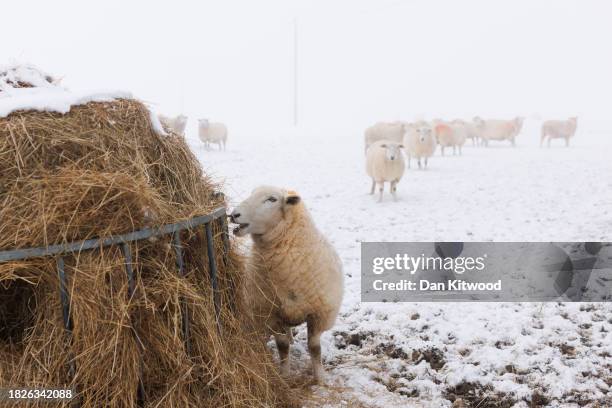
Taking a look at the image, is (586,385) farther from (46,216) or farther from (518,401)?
(46,216)

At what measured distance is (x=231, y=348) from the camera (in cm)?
366

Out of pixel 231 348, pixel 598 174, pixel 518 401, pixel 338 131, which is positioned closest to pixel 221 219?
pixel 231 348

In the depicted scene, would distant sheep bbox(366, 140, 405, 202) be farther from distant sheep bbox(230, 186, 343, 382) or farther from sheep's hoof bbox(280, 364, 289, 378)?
sheep's hoof bbox(280, 364, 289, 378)

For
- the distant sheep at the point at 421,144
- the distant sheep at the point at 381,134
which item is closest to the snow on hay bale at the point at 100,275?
the distant sheep at the point at 421,144

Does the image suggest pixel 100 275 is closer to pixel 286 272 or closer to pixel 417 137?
pixel 286 272

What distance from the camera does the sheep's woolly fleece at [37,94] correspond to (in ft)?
10.3

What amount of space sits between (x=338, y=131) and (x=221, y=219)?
29.7 metres

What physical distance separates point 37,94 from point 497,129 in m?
27.6

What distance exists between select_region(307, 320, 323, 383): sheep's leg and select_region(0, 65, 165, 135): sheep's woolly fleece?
1.99m

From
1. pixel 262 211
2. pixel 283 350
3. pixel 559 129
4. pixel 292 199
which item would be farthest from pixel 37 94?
pixel 559 129

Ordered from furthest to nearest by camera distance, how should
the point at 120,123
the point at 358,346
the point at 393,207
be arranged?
the point at 393,207, the point at 358,346, the point at 120,123

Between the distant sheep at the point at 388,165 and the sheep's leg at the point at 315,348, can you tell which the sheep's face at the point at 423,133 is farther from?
the sheep's leg at the point at 315,348

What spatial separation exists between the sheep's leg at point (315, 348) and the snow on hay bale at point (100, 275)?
925mm

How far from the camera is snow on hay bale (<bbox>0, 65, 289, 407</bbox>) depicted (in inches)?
112
